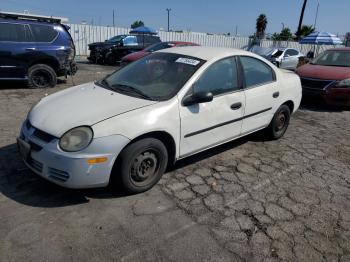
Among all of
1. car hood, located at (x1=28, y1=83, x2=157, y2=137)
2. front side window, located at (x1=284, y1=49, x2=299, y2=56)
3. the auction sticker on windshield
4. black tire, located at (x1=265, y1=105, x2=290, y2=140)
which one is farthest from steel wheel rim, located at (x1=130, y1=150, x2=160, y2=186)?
front side window, located at (x1=284, y1=49, x2=299, y2=56)

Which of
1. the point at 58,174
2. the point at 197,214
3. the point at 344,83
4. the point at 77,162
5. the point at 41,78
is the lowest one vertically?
the point at 197,214

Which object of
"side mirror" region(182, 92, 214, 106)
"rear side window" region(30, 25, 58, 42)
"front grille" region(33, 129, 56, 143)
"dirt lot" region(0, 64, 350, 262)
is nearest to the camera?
"dirt lot" region(0, 64, 350, 262)

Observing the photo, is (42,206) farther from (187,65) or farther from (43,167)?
(187,65)

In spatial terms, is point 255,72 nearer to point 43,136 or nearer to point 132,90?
point 132,90

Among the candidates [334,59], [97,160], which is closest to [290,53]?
[334,59]

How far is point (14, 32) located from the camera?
7980 millimetres

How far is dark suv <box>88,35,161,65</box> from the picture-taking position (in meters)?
15.9

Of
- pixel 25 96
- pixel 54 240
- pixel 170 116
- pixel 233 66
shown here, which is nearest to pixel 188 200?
pixel 170 116

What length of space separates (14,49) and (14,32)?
0.48m

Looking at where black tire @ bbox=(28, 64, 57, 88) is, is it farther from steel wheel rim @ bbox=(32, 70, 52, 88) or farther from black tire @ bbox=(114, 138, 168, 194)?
black tire @ bbox=(114, 138, 168, 194)

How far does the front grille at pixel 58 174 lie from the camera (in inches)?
116

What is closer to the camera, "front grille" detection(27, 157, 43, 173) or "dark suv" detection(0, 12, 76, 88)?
"front grille" detection(27, 157, 43, 173)

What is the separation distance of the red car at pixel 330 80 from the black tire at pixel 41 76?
21.7ft

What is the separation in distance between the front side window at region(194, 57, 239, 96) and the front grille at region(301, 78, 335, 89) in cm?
441
